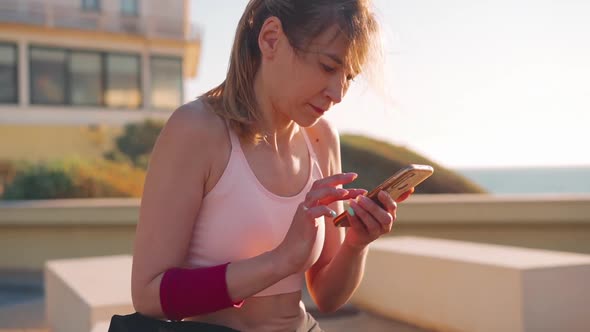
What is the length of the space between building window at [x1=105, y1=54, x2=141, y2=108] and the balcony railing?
0.94 m

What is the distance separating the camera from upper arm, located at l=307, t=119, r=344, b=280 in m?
2.30

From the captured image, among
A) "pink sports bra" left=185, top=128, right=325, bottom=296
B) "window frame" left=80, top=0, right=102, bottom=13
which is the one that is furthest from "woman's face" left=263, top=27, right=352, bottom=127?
"window frame" left=80, top=0, right=102, bottom=13

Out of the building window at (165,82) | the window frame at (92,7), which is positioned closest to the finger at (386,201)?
the building window at (165,82)

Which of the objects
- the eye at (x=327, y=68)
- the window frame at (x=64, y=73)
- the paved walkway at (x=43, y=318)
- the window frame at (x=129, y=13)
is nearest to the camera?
the eye at (x=327, y=68)

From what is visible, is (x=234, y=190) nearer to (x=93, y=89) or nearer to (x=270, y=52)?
(x=270, y=52)

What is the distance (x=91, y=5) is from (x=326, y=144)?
24109 millimetres

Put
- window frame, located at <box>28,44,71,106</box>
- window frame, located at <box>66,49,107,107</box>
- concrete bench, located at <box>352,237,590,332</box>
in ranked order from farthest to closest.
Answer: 1. window frame, located at <box>66,49,107,107</box>
2. window frame, located at <box>28,44,71,106</box>
3. concrete bench, located at <box>352,237,590,332</box>

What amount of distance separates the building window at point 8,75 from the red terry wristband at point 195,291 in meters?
23.0

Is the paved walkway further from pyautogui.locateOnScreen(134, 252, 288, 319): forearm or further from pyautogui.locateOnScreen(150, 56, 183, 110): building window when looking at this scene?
pyautogui.locateOnScreen(150, 56, 183, 110): building window

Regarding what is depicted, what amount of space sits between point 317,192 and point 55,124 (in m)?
23.1

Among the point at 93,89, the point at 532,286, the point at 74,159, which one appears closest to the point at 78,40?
the point at 93,89

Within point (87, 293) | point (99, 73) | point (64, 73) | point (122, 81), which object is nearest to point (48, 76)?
point (64, 73)

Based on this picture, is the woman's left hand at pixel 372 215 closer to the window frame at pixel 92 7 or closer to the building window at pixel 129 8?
the window frame at pixel 92 7

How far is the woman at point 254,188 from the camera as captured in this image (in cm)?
180
